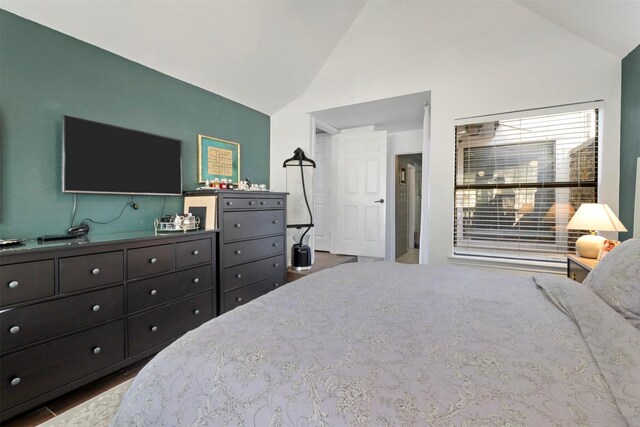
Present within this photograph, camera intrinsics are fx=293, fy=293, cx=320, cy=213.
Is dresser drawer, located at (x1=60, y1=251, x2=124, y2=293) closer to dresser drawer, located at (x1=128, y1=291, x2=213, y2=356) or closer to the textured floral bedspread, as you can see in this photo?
dresser drawer, located at (x1=128, y1=291, x2=213, y2=356)

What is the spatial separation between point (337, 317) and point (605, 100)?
9.81ft

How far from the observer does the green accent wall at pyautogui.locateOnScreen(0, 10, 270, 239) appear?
180 cm

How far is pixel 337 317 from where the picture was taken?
110 centimetres

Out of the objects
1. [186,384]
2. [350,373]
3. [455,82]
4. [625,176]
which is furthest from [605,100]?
[186,384]

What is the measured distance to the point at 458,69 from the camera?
2.98 meters

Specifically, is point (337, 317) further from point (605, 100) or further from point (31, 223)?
point (605, 100)

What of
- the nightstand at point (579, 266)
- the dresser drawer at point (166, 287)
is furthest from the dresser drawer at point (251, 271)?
the nightstand at point (579, 266)

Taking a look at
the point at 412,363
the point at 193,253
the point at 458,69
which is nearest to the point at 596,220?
the point at 458,69

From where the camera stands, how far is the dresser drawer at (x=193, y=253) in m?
2.23

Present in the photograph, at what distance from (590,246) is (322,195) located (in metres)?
3.47

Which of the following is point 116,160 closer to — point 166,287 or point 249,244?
point 166,287

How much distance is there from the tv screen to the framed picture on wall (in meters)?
0.34

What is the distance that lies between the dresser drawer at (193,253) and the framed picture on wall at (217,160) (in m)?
0.86

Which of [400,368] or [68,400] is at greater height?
[400,368]
